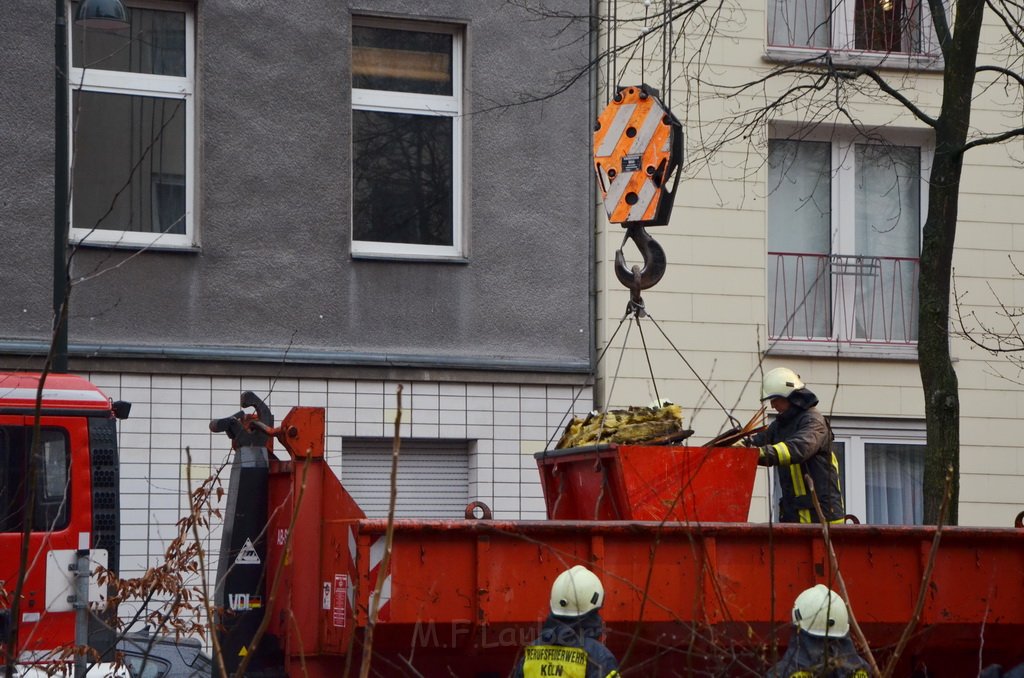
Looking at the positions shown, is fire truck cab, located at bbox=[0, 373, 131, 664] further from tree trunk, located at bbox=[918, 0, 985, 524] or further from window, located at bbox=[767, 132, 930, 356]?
window, located at bbox=[767, 132, 930, 356]

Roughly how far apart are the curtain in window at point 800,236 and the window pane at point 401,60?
3513 millimetres

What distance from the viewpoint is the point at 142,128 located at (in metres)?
14.2

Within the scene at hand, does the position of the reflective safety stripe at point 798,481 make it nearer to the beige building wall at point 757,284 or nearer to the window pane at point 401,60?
the beige building wall at point 757,284

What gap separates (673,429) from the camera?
28.2ft

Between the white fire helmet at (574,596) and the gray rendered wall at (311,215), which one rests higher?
the gray rendered wall at (311,215)

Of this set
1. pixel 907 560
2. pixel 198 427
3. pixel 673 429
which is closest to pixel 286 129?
pixel 198 427

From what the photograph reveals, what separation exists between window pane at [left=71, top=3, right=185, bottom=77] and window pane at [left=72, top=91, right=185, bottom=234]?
Result: 0.29m

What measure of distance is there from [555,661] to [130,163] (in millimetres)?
9074

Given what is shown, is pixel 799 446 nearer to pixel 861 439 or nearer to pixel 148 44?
pixel 861 439

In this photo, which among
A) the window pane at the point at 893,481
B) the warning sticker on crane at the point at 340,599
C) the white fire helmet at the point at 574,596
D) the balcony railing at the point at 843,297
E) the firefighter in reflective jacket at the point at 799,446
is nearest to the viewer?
the white fire helmet at the point at 574,596

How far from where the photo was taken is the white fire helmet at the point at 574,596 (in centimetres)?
672

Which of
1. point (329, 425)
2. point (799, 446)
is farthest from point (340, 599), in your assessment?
point (329, 425)

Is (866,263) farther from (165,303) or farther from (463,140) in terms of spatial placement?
(165,303)

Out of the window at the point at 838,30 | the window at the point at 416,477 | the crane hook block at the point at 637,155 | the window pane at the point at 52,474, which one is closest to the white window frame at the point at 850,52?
the window at the point at 838,30
